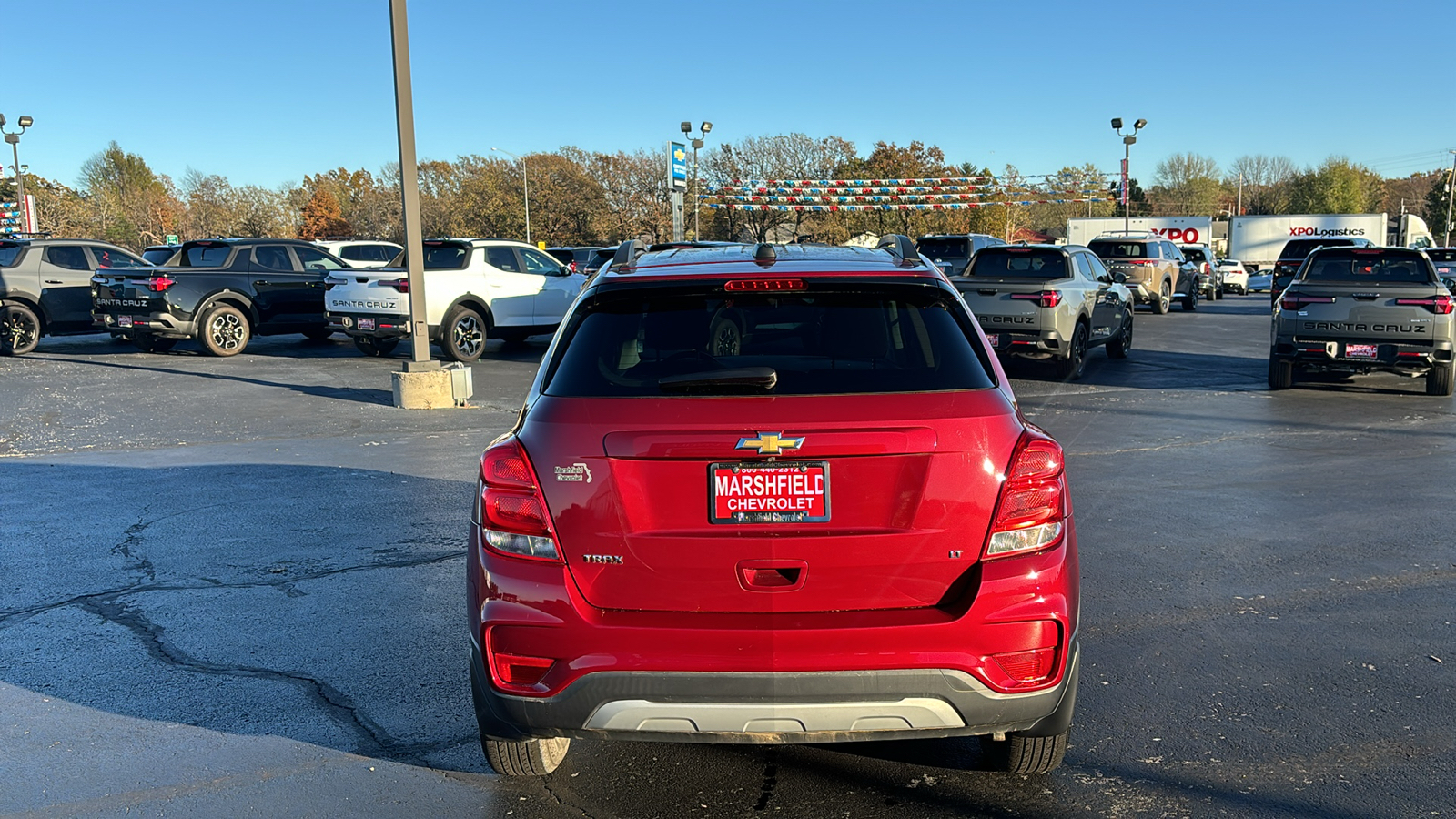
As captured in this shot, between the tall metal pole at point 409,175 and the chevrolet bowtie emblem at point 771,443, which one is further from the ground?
the tall metal pole at point 409,175

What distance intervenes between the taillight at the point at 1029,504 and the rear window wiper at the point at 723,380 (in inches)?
28.5

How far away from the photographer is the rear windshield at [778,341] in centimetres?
333

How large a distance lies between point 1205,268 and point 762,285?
108ft

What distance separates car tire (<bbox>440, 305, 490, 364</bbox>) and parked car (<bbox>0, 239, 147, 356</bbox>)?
5629 millimetres

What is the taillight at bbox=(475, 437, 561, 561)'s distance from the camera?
10.5 feet

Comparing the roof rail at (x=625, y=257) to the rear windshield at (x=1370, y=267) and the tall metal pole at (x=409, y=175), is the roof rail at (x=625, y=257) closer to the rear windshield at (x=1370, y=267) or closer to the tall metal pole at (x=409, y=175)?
the tall metal pole at (x=409, y=175)

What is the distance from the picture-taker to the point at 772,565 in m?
3.10

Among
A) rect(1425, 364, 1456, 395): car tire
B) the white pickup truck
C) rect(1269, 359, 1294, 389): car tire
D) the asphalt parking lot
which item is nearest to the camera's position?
the asphalt parking lot

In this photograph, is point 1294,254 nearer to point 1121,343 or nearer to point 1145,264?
point 1145,264

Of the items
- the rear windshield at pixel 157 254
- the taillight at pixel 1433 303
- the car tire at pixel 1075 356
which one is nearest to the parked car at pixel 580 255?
the rear windshield at pixel 157 254

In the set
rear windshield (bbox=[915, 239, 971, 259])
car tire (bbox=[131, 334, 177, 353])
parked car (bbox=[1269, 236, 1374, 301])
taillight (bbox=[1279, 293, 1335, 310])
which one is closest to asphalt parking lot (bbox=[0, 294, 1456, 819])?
taillight (bbox=[1279, 293, 1335, 310])

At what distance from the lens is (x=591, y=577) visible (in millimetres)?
3143

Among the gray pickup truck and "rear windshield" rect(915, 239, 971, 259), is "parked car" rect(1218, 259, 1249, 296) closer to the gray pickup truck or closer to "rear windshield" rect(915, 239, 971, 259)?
"rear windshield" rect(915, 239, 971, 259)

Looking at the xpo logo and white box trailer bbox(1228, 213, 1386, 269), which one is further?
the xpo logo
